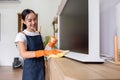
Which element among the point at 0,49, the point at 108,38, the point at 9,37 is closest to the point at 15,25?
the point at 9,37

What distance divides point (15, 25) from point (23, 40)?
185 inches

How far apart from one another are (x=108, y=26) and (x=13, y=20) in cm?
517

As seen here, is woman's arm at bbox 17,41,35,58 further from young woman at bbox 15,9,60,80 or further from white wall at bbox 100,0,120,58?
white wall at bbox 100,0,120,58

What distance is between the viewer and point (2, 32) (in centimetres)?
606

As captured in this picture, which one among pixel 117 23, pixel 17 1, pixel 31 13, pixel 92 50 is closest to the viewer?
pixel 92 50

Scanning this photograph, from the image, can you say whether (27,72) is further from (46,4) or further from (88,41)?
(46,4)

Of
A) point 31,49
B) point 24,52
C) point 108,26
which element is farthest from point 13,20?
point 108,26

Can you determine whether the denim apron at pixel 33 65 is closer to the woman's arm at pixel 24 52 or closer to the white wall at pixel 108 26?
the woman's arm at pixel 24 52

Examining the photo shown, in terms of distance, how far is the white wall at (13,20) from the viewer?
19.9 feet

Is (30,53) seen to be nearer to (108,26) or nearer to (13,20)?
(108,26)

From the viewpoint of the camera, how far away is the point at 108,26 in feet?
4.28

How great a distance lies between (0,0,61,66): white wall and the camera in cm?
605

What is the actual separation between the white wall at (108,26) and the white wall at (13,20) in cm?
478

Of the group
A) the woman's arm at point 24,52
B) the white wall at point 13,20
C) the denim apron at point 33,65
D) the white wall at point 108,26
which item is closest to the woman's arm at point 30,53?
the woman's arm at point 24,52
